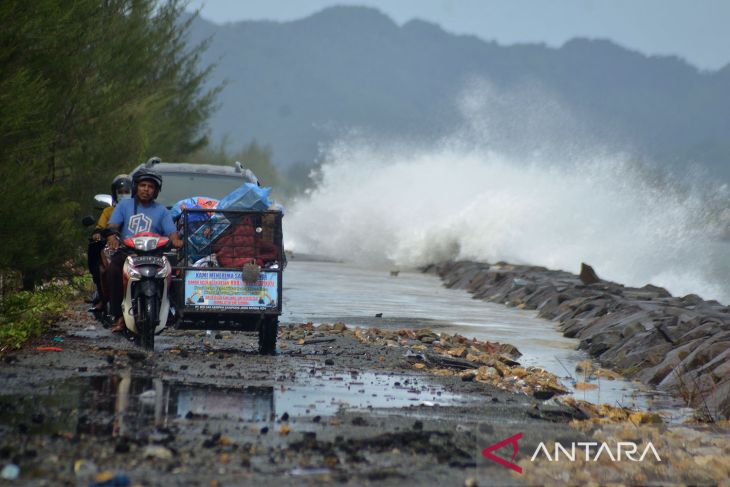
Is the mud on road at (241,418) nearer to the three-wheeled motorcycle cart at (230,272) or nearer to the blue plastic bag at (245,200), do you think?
the three-wheeled motorcycle cart at (230,272)

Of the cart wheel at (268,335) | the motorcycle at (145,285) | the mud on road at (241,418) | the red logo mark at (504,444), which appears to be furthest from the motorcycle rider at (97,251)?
the red logo mark at (504,444)

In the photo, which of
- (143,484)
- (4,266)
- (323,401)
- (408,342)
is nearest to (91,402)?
(323,401)

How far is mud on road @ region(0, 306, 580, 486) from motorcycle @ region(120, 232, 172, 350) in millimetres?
273

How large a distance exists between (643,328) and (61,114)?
834cm

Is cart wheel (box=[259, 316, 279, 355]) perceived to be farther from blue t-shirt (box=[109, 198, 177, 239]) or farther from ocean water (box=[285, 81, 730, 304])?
ocean water (box=[285, 81, 730, 304])

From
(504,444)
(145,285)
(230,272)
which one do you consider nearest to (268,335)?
(230,272)

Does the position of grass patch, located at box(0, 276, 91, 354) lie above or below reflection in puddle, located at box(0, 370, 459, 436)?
above

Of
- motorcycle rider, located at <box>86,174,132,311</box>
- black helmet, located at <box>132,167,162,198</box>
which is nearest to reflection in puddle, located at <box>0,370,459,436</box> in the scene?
black helmet, located at <box>132,167,162,198</box>

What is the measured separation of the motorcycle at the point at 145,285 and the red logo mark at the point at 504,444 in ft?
15.6

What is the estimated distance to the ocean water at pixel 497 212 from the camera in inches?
1800

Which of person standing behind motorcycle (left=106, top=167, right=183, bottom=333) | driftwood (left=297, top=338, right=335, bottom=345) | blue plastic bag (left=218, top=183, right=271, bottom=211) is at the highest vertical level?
blue plastic bag (left=218, top=183, right=271, bottom=211)

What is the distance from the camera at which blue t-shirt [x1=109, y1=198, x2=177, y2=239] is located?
42.9 feet

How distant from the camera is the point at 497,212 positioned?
47.5 metres

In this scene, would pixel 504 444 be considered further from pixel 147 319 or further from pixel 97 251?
pixel 97 251
